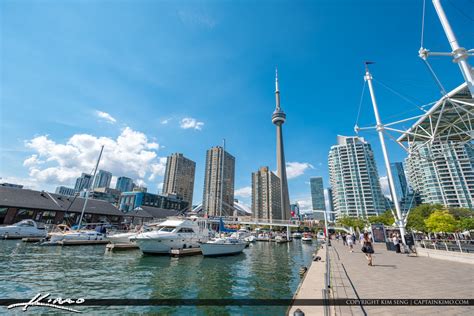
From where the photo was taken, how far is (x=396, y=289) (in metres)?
7.48

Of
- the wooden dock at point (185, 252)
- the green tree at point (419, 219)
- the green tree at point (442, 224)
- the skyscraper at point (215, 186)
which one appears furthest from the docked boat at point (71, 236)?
the skyscraper at point (215, 186)

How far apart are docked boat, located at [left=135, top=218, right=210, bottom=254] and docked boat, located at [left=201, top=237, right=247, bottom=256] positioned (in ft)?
3.45

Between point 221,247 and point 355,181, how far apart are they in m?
110

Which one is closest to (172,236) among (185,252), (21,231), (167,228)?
(167,228)

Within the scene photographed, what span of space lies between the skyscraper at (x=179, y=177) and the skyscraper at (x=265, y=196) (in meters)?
54.3

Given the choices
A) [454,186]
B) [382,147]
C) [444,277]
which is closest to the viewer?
[444,277]

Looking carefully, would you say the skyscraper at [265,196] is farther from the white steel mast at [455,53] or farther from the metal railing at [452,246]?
the white steel mast at [455,53]

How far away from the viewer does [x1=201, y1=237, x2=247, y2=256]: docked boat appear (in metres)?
22.8

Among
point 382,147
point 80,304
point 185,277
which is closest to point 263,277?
point 185,277

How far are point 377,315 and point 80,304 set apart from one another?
1062 cm

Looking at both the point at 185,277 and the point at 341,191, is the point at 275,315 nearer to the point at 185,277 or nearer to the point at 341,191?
the point at 185,277

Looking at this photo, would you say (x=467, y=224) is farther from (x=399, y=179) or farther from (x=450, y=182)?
(x=399, y=179)

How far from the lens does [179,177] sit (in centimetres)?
16975

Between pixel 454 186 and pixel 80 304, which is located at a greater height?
pixel 454 186
